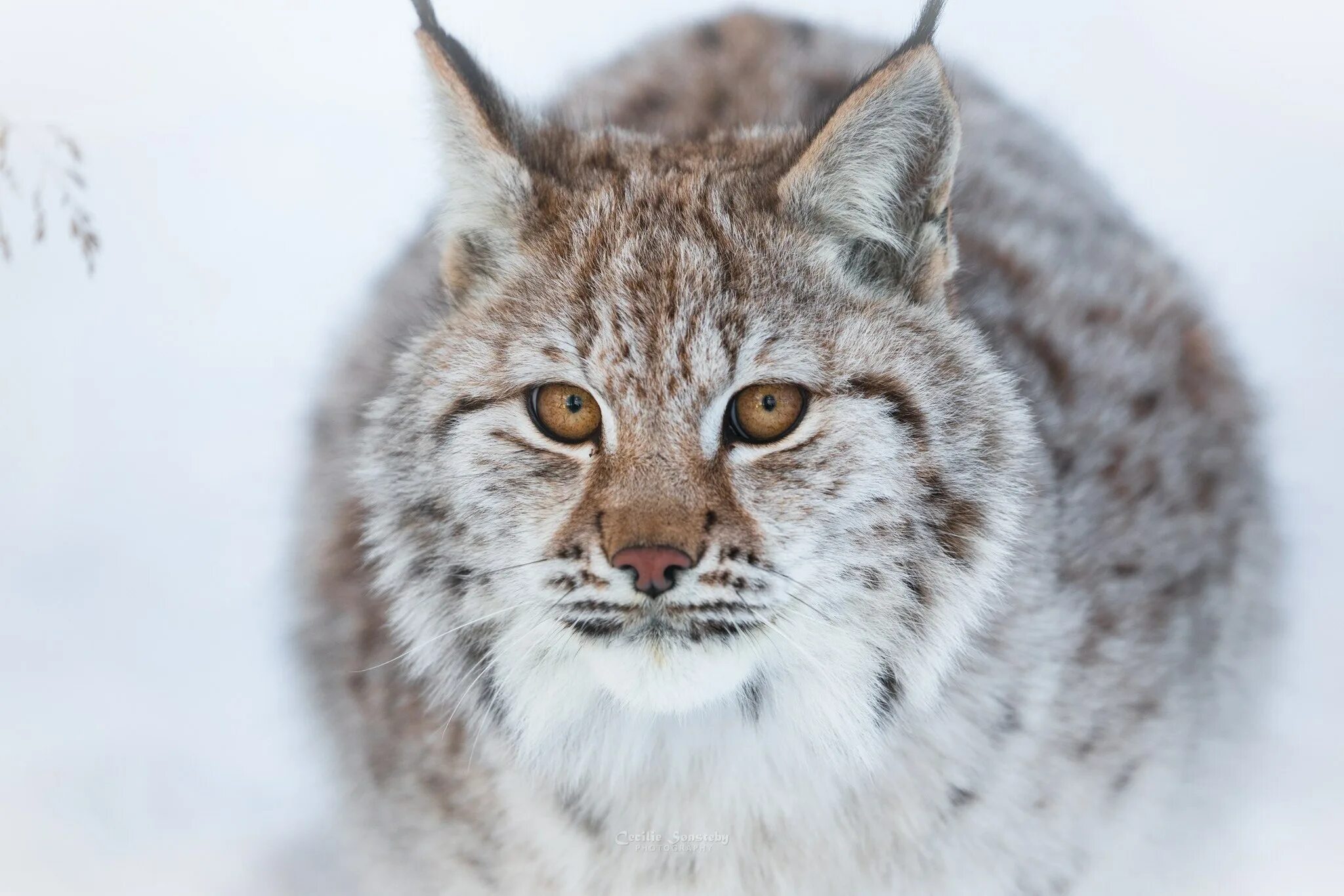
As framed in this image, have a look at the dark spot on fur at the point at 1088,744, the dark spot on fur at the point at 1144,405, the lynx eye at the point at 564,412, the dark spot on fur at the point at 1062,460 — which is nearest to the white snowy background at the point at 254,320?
the dark spot on fur at the point at 1144,405

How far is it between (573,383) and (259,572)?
126 centimetres

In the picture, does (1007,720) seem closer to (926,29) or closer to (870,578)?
(870,578)

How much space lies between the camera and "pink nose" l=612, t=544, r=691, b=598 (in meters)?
1.85

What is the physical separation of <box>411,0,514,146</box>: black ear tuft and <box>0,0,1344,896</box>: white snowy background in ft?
1.97

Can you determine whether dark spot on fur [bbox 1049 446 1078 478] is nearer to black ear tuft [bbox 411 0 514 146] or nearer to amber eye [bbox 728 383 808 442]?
amber eye [bbox 728 383 808 442]

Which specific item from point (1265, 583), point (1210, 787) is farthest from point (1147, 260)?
point (1210, 787)

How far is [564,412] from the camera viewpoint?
2.04 m

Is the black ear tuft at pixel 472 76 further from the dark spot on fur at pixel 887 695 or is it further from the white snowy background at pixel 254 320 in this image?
the dark spot on fur at pixel 887 695

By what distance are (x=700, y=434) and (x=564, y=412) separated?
9.5 inches

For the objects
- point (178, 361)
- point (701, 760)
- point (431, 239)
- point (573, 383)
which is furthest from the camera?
point (178, 361)

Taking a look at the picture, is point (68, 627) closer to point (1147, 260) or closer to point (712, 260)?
point (712, 260)

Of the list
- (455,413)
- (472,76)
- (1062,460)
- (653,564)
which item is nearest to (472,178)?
(472,76)

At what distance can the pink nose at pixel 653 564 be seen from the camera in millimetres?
1849

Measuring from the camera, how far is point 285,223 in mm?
2822
